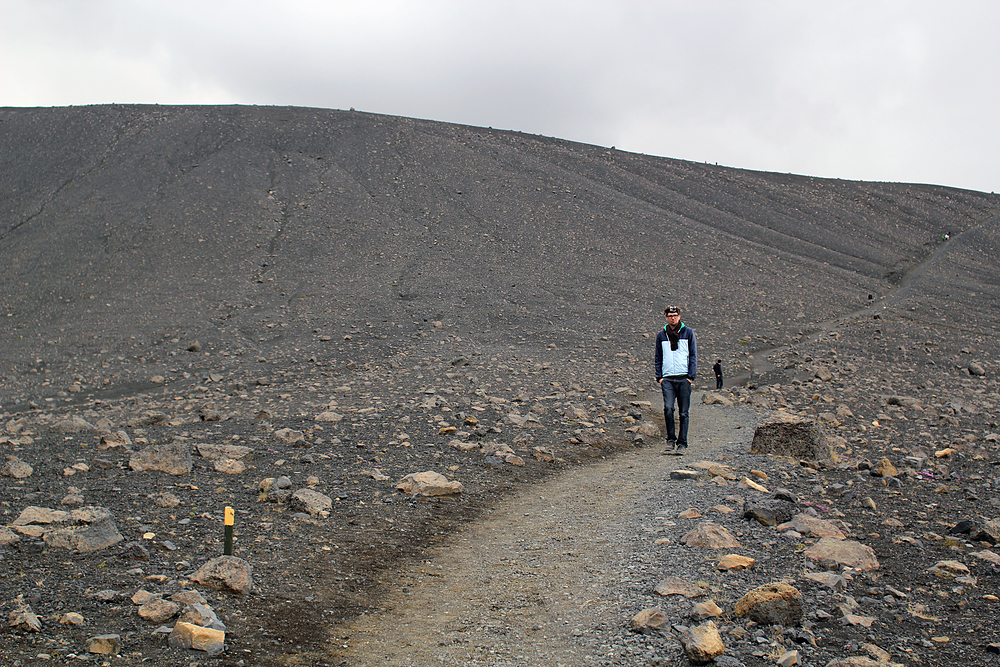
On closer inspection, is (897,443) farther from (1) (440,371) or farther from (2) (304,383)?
(2) (304,383)

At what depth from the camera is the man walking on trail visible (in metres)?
9.72

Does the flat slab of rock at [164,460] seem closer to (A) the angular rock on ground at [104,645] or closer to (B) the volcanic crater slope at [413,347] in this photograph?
(B) the volcanic crater slope at [413,347]

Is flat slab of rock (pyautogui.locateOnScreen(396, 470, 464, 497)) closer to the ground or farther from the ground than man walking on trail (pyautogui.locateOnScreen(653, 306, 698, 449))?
closer to the ground

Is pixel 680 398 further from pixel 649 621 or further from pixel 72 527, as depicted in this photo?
pixel 72 527

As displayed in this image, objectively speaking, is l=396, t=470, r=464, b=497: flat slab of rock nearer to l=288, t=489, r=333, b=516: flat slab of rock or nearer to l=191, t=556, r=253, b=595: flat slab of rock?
l=288, t=489, r=333, b=516: flat slab of rock

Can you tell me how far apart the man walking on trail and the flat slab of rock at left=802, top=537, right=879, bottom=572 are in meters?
4.33

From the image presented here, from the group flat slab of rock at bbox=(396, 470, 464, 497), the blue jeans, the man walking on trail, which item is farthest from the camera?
the blue jeans

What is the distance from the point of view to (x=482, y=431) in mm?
10211

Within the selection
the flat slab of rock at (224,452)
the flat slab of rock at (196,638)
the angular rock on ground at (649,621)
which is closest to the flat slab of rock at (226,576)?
the flat slab of rock at (196,638)

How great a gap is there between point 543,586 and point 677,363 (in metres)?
5.17

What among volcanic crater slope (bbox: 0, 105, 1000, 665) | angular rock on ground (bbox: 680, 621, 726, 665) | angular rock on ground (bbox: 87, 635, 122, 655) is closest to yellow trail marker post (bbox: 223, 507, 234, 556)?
volcanic crater slope (bbox: 0, 105, 1000, 665)

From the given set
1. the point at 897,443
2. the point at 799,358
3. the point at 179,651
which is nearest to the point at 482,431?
the point at 897,443

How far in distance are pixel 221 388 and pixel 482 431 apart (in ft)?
23.6

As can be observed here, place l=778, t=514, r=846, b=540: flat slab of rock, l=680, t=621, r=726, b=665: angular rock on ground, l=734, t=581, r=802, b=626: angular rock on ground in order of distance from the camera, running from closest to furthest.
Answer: l=680, t=621, r=726, b=665: angular rock on ground, l=734, t=581, r=802, b=626: angular rock on ground, l=778, t=514, r=846, b=540: flat slab of rock
